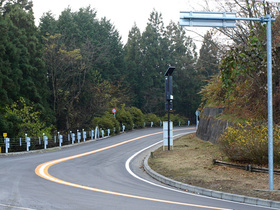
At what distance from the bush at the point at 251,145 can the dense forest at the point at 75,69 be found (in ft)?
30.2

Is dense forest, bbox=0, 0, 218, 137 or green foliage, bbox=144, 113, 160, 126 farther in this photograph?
green foliage, bbox=144, 113, 160, 126

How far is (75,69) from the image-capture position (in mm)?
42500

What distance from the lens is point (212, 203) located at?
934cm

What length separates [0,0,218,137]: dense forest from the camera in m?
32.8

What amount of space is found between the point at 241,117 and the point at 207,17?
41.4 ft

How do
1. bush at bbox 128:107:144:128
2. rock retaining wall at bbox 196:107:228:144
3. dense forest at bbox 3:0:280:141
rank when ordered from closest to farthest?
dense forest at bbox 3:0:280:141 < rock retaining wall at bbox 196:107:228:144 < bush at bbox 128:107:144:128

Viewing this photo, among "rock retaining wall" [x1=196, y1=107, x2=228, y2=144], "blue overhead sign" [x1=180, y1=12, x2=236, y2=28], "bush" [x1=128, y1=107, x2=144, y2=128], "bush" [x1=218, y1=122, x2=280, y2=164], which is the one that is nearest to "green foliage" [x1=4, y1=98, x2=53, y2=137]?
"rock retaining wall" [x1=196, y1=107, x2=228, y2=144]

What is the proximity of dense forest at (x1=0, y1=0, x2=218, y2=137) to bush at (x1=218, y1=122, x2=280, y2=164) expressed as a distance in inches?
362

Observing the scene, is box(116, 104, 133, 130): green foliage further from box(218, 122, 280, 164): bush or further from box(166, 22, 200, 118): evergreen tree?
box(218, 122, 280, 164): bush

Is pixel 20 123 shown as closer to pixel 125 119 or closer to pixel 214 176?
pixel 214 176

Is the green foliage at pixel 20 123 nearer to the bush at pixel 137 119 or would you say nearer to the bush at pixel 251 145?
the bush at pixel 251 145

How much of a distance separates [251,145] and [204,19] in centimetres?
622

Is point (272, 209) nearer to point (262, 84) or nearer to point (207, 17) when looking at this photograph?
point (207, 17)

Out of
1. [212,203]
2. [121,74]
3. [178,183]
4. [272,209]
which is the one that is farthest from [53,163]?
[121,74]
